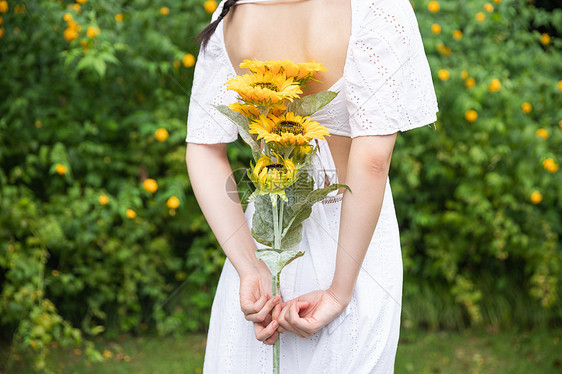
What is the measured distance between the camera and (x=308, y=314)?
1.32 metres

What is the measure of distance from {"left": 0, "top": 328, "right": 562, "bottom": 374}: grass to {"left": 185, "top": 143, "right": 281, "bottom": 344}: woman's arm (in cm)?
250

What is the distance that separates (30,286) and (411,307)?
2.42 metres

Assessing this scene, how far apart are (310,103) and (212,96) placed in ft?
1.23

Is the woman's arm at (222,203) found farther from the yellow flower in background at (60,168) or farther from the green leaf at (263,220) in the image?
the yellow flower in background at (60,168)

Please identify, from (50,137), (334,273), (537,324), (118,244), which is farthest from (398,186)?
(334,273)

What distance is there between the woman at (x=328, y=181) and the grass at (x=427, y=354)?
241 cm

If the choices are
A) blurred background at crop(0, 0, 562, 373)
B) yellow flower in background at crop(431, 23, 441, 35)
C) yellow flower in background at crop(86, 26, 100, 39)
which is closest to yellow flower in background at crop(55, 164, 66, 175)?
blurred background at crop(0, 0, 562, 373)

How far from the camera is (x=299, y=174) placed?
121cm

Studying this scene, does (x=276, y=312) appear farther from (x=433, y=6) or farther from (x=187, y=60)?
(x=433, y=6)

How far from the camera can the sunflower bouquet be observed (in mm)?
1123

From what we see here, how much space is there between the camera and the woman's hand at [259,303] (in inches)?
51.3

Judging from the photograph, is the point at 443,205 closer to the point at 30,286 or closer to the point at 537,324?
the point at 537,324

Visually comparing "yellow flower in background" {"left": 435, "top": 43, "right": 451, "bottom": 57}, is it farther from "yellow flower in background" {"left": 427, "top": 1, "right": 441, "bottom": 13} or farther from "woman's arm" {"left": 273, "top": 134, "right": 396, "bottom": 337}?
"woman's arm" {"left": 273, "top": 134, "right": 396, "bottom": 337}

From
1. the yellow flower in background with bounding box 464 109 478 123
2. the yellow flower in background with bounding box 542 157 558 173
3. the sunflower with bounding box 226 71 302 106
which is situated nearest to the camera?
the sunflower with bounding box 226 71 302 106
